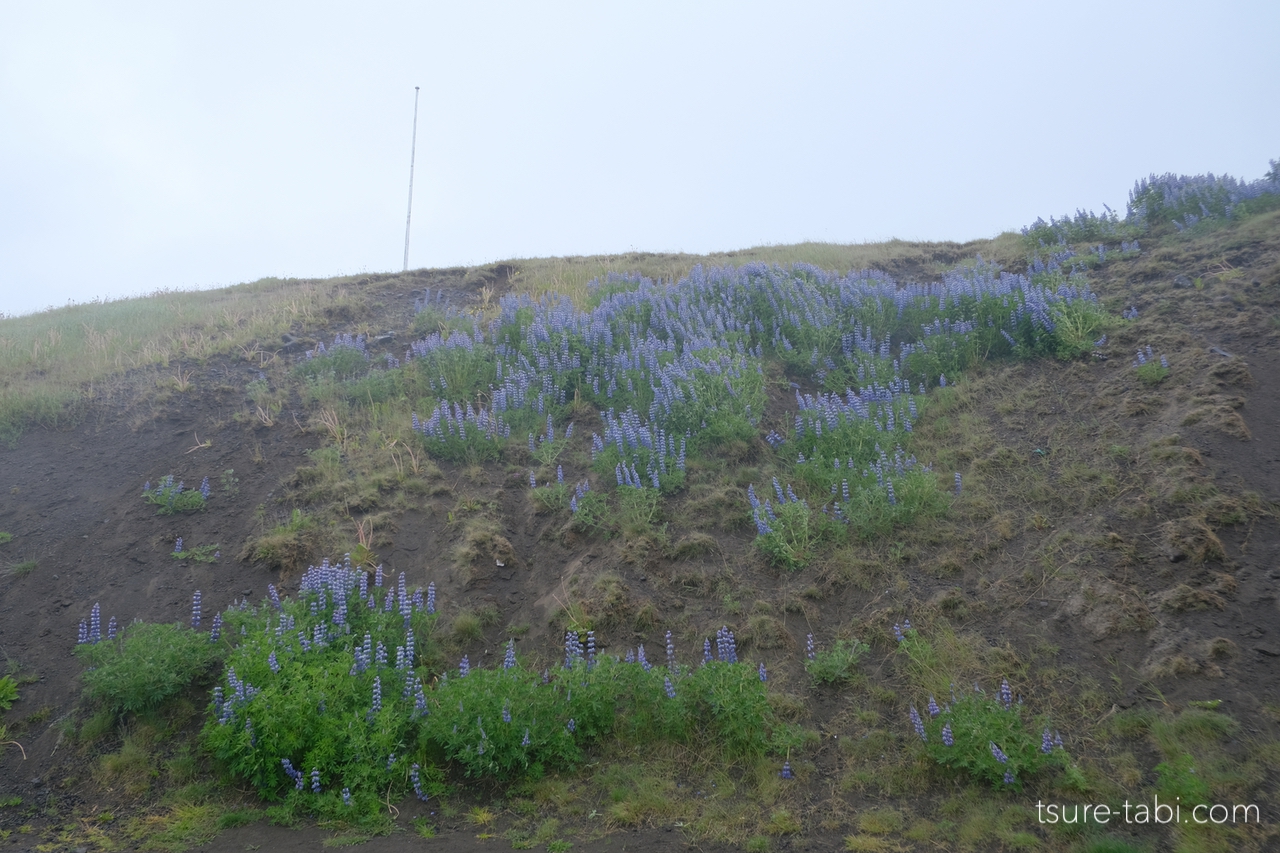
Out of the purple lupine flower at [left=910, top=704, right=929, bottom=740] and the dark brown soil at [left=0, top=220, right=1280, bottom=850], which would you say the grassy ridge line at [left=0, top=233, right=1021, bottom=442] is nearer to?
the dark brown soil at [left=0, top=220, right=1280, bottom=850]

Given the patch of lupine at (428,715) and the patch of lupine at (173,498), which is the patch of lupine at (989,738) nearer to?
the patch of lupine at (428,715)

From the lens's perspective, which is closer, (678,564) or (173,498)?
(678,564)

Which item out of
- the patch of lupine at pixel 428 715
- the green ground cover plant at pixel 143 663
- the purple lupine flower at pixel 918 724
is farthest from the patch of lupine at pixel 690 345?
the purple lupine flower at pixel 918 724

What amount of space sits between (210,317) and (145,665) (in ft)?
26.0

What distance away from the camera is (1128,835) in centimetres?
373

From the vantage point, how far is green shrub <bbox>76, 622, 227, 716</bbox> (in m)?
5.20

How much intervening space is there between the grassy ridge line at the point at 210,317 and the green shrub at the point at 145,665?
4.22 metres

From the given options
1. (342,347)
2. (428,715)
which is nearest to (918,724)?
(428,715)

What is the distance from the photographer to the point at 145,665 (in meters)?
5.23

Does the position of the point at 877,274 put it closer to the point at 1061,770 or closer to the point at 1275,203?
the point at 1275,203

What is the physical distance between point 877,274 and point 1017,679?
737 cm

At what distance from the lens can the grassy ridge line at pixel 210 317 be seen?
9.38 metres

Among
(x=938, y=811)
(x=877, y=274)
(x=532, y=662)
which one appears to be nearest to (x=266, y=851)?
(x=532, y=662)

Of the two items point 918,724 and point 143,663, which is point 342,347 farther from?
point 918,724
